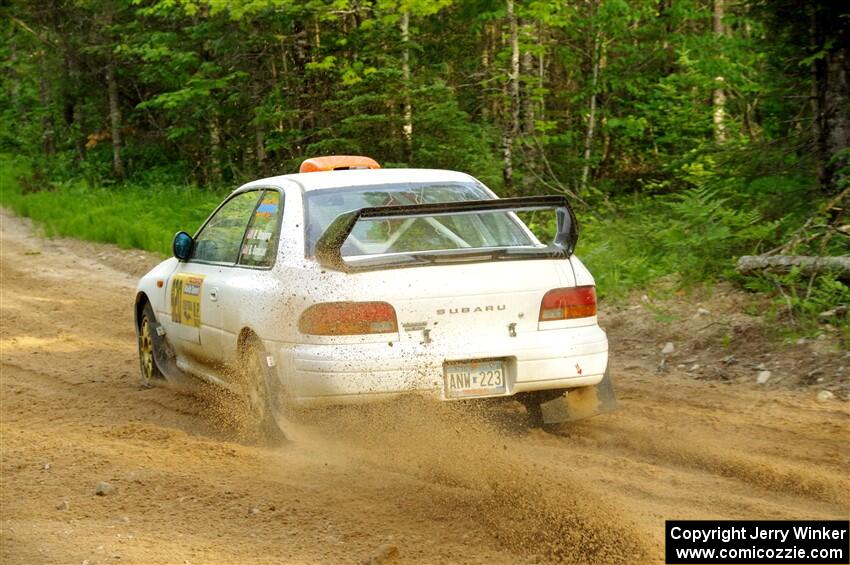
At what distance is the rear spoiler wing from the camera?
17.8 feet

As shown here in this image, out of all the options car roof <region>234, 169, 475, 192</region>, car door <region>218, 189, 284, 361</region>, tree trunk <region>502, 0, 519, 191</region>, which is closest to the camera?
car door <region>218, 189, 284, 361</region>

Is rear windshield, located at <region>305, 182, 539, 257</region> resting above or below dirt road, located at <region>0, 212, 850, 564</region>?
above

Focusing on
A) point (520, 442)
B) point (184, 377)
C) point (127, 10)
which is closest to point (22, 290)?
point (184, 377)

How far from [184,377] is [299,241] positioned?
2.10m

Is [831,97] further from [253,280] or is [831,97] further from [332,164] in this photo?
[253,280]

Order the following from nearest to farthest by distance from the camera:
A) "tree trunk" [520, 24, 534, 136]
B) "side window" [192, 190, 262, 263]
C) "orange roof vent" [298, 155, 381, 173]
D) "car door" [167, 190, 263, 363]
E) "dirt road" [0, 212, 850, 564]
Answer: "dirt road" [0, 212, 850, 564] < "car door" [167, 190, 263, 363] < "side window" [192, 190, 262, 263] < "orange roof vent" [298, 155, 381, 173] < "tree trunk" [520, 24, 534, 136]

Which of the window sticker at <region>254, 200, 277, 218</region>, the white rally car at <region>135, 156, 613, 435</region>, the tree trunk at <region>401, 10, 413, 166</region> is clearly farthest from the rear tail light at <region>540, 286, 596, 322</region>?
the tree trunk at <region>401, 10, 413, 166</region>

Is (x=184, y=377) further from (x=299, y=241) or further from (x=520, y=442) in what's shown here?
(x=520, y=442)

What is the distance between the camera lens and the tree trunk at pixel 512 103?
16328mm

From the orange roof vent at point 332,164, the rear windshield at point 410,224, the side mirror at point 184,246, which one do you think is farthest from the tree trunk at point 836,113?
the side mirror at point 184,246

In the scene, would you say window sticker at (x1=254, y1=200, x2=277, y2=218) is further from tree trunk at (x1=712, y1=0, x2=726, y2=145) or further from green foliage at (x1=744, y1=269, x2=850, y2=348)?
tree trunk at (x1=712, y1=0, x2=726, y2=145)

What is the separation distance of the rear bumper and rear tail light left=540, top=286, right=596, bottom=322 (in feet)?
0.32

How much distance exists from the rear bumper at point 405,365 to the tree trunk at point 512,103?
11.0 metres

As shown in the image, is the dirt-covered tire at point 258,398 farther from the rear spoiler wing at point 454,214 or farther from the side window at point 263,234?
the rear spoiler wing at point 454,214
